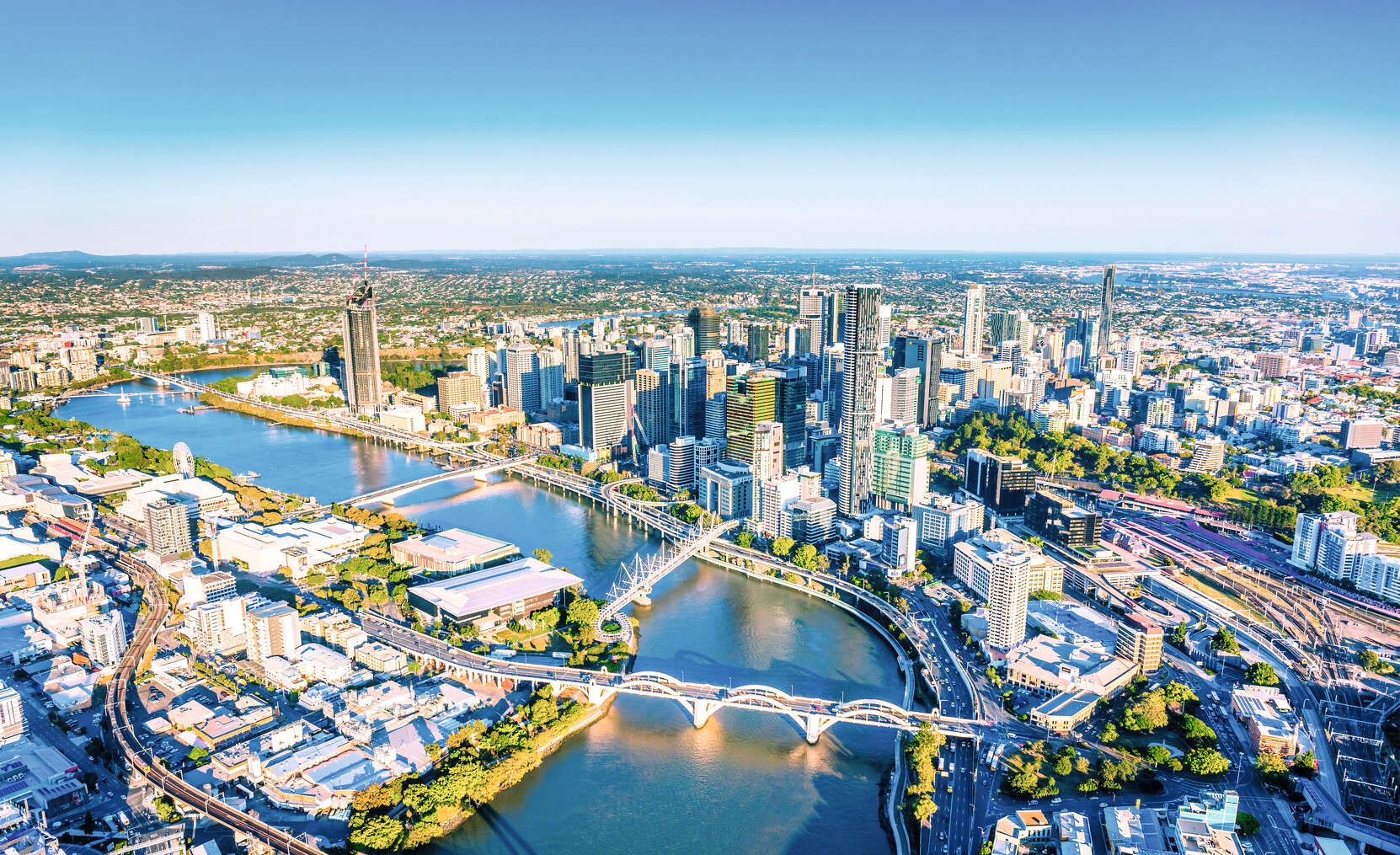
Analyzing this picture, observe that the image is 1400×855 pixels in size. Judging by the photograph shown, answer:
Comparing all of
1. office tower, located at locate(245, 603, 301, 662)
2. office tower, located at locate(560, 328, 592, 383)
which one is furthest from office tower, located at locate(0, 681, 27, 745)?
office tower, located at locate(560, 328, 592, 383)

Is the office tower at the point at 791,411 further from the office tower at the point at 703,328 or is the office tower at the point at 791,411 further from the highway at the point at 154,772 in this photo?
the highway at the point at 154,772

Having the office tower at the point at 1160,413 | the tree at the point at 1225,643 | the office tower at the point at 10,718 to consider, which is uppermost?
the office tower at the point at 1160,413

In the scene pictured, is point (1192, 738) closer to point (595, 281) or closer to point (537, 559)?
point (537, 559)

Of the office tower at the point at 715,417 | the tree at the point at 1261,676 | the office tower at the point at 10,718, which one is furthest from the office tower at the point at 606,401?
the tree at the point at 1261,676

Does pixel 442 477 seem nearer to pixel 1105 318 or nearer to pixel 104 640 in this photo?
pixel 104 640

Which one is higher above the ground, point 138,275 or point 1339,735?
point 138,275

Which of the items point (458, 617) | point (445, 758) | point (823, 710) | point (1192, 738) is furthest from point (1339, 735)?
point (458, 617)
